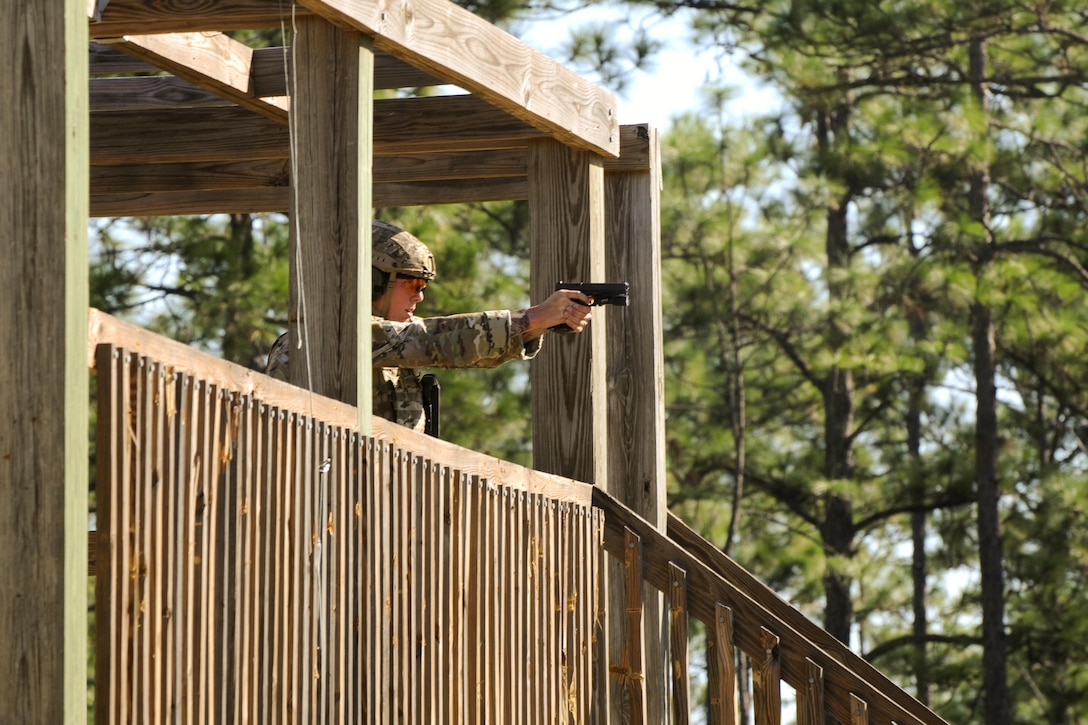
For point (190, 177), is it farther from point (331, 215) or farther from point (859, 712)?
point (859, 712)

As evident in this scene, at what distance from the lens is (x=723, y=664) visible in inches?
222

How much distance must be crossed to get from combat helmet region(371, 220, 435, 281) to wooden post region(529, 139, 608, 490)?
1.56 feet

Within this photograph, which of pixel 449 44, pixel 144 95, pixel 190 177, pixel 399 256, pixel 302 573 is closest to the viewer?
pixel 302 573

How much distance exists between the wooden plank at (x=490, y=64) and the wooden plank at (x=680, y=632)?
154 cm

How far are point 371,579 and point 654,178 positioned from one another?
3.04 m

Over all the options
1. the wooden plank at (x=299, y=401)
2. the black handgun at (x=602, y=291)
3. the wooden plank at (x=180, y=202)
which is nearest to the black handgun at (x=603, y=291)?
the black handgun at (x=602, y=291)

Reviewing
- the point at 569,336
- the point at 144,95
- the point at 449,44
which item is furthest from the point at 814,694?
the point at 144,95

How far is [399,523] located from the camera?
182 inches

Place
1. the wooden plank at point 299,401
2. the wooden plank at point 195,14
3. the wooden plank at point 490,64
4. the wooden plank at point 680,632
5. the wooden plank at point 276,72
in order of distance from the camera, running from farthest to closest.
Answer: the wooden plank at point 276,72 → the wooden plank at point 680,632 → the wooden plank at point 490,64 → the wooden plank at point 195,14 → the wooden plank at point 299,401

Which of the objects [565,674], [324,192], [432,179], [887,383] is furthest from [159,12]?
[887,383]

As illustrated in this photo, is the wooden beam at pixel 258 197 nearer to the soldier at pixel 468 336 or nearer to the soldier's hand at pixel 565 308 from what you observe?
the soldier at pixel 468 336

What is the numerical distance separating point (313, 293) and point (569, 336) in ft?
5.73

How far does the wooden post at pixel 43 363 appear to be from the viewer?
319cm

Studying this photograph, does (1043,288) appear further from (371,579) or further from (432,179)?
(371,579)
